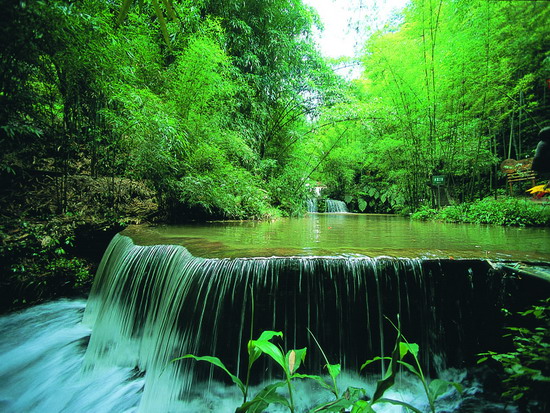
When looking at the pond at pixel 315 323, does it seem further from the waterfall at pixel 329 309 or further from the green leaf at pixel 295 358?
the green leaf at pixel 295 358

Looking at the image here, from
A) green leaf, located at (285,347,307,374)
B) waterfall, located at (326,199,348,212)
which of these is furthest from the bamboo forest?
waterfall, located at (326,199,348,212)

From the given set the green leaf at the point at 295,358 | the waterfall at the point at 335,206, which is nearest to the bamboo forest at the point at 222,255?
the green leaf at the point at 295,358

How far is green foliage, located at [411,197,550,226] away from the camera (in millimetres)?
4504

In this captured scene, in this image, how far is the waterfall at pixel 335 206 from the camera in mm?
14578

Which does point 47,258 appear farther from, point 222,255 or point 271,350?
point 271,350

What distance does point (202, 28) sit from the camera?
5781 mm

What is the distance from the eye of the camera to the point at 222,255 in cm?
240

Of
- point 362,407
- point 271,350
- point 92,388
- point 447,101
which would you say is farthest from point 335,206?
point 271,350

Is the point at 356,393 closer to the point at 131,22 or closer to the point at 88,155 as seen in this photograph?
the point at 88,155

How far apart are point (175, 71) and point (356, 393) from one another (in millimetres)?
6544

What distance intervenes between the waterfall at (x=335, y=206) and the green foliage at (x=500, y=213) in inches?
300

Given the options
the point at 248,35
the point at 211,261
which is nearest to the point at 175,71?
the point at 248,35

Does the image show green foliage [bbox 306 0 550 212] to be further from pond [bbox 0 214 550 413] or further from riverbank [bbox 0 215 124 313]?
riverbank [bbox 0 215 124 313]

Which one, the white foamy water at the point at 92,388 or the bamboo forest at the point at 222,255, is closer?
the bamboo forest at the point at 222,255
